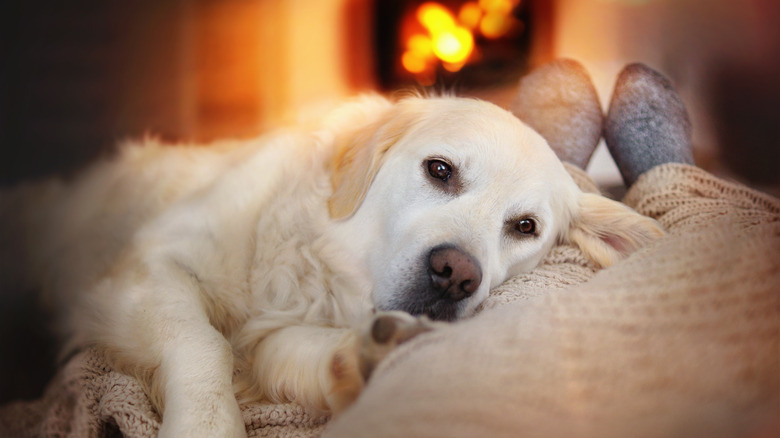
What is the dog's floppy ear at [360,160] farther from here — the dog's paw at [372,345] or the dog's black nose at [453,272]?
the dog's paw at [372,345]

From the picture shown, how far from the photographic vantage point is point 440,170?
876mm

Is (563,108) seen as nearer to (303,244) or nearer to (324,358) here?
(303,244)

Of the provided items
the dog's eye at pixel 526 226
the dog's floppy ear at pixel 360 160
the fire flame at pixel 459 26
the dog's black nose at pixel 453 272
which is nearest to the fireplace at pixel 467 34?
the fire flame at pixel 459 26

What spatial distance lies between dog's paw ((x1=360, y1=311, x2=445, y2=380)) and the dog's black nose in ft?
0.57

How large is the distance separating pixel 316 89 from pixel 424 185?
0.38m

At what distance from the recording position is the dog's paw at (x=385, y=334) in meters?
0.57

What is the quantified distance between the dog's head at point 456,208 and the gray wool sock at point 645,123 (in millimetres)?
176

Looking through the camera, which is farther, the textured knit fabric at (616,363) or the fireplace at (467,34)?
the fireplace at (467,34)

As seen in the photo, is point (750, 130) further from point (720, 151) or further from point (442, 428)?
point (442, 428)

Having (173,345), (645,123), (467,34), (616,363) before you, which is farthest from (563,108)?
(173,345)

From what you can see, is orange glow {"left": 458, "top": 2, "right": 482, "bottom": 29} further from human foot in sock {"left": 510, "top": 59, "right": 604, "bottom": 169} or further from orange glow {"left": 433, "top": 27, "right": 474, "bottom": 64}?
human foot in sock {"left": 510, "top": 59, "right": 604, "bottom": 169}

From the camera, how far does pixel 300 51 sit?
107cm

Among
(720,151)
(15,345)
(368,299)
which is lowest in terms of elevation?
(15,345)

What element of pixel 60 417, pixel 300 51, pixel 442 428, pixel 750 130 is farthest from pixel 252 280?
pixel 750 130
